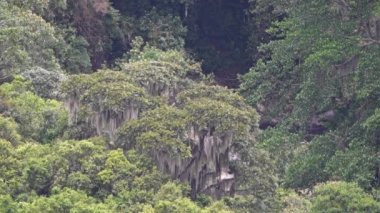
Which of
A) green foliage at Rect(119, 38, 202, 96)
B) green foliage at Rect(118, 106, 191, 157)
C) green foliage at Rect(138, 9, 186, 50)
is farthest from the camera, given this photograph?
green foliage at Rect(138, 9, 186, 50)

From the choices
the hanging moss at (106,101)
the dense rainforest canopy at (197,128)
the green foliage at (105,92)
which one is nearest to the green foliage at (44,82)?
the dense rainforest canopy at (197,128)

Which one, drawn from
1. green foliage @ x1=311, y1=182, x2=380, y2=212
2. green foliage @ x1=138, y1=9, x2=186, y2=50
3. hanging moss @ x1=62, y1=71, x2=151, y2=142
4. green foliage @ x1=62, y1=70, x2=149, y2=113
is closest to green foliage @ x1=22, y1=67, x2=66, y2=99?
green foliage @ x1=62, y1=70, x2=149, y2=113

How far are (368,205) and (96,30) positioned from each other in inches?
650

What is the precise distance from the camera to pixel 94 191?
1820 cm

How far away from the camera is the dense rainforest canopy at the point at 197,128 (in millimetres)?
18125

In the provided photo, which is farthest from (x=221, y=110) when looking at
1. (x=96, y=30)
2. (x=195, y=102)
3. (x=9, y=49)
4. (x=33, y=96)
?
(x=96, y=30)

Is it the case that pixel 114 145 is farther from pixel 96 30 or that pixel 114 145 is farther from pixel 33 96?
pixel 96 30

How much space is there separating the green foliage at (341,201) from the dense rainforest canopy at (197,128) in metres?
0.02

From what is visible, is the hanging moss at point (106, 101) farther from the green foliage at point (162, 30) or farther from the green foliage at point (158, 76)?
the green foliage at point (162, 30)

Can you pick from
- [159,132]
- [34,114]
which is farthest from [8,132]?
[159,132]

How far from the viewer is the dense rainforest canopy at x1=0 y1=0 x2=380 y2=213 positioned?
1812cm

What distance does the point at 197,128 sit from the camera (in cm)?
1892

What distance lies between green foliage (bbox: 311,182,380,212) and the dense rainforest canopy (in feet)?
0.07

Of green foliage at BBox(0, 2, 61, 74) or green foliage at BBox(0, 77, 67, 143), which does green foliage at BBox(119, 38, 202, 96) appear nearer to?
green foliage at BBox(0, 77, 67, 143)
